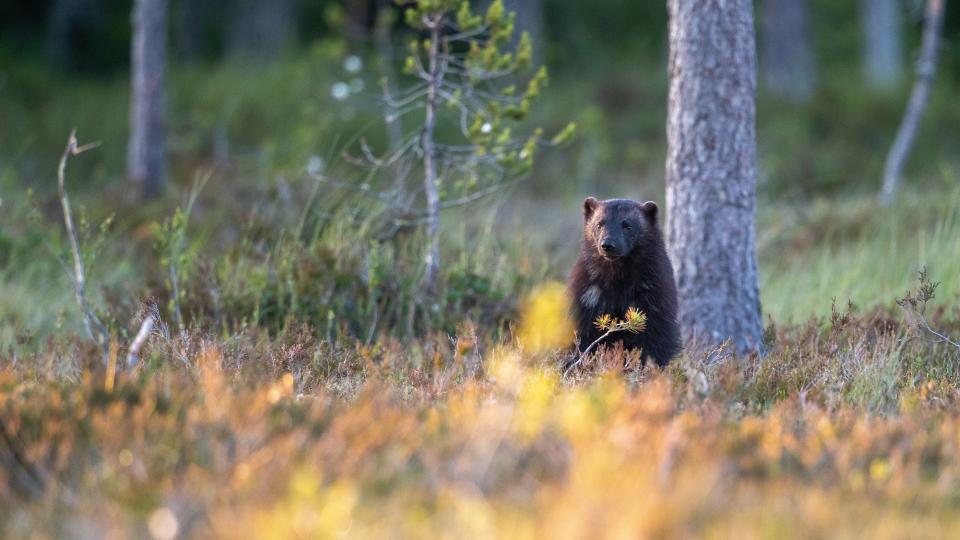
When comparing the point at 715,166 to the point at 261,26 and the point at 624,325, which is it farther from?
the point at 261,26

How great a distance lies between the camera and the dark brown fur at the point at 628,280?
22.0 ft

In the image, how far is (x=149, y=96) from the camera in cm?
1366

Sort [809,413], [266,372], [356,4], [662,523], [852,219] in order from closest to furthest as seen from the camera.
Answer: [662,523] < [809,413] < [266,372] < [852,219] < [356,4]

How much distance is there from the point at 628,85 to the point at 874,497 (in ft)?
59.6

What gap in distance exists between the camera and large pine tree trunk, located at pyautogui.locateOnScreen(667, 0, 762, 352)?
7.50m

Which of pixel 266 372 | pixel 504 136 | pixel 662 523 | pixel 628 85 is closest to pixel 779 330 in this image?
pixel 504 136

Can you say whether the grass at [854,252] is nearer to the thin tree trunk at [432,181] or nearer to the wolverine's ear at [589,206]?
the wolverine's ear at [589,206]

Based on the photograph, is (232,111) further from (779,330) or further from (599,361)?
(599,361)

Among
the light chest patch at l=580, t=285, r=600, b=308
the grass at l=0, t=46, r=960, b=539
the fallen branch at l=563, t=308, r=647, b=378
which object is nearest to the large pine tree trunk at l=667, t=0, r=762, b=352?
the grass at l=0, t=46, r=960, b=539

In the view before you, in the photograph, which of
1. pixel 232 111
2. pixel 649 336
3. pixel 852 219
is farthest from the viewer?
pixel 232 111

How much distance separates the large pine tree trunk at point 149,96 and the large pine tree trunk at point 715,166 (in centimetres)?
782

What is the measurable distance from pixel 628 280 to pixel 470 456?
3.10 m

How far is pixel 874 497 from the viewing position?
12.8 feet

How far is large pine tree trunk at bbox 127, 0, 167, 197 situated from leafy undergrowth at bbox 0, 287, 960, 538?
27.4ft
